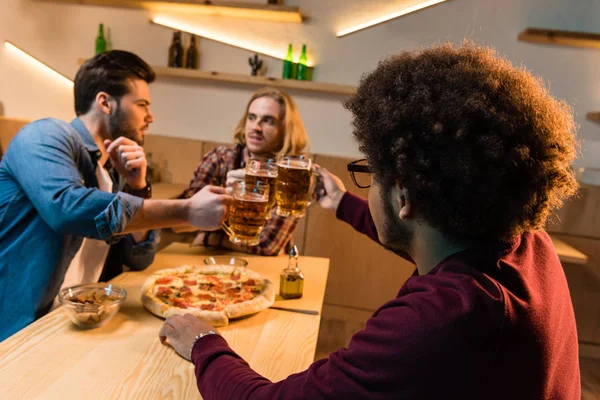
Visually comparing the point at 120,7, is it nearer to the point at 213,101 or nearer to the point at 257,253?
the point at 213,101

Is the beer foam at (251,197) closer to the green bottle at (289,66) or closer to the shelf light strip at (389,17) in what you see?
the green bottle at (289,66)

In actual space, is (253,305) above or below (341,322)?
above

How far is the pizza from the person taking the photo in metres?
1.45

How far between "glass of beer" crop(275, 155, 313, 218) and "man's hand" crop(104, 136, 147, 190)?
0.59 meters

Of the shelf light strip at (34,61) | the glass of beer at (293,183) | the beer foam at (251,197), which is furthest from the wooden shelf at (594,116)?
the shelf light strip at (34,61)

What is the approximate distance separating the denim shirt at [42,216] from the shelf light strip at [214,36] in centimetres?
237

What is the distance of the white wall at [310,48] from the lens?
A: 3.59 m

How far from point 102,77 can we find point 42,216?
677 mm

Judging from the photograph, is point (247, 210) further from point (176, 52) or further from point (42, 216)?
point (176, 52)

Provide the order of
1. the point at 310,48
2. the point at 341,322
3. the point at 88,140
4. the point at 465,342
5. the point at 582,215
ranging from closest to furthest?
the point at 465,342
the point at 88,140
the point at 582,215
the point at 310,48
the point at 341,322

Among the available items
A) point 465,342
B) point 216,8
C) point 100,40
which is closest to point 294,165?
point 465,342

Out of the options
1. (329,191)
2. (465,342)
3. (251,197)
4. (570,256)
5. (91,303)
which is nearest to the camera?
(465,342)

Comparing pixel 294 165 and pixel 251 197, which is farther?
pixel 294 165

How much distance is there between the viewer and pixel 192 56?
12.7ft
